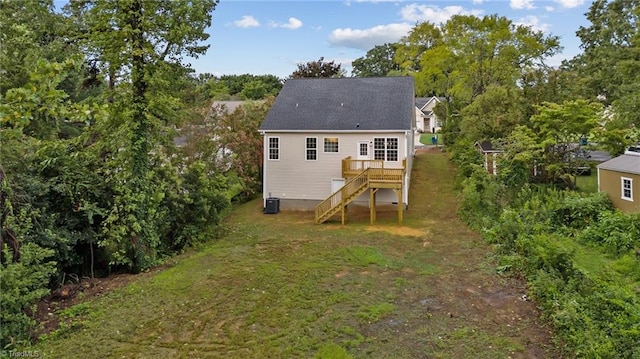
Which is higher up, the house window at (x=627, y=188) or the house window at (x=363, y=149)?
the house window at (x=363, y=149)

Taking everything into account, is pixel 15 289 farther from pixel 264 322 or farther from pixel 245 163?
pixel 245 163

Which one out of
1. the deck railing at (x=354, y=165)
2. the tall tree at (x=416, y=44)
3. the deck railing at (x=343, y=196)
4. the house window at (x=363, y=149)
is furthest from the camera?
the tall tree at (x=416, y=44)

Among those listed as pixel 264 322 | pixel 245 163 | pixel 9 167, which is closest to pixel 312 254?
pixel 264 322

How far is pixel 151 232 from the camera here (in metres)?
11.4

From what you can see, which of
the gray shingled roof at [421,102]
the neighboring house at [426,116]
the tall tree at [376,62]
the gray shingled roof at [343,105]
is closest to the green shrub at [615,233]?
the gray shingled roof at [343,105]

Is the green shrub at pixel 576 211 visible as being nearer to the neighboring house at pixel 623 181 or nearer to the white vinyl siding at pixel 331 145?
the neighboring house at pixel 623 181

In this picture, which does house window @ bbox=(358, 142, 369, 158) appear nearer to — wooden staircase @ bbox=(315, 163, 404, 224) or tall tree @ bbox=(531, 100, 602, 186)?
wooden staircase @ bbox=(315, 163, 404, 224)

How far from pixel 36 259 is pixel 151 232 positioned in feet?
12.5

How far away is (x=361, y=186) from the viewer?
55.7 feet

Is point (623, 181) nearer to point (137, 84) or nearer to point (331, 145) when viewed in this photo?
point (331, 145)

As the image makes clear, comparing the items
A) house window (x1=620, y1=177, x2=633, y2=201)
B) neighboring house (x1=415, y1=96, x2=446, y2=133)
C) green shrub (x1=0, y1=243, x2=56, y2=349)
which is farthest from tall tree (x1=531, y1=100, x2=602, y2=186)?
neighboring house (x1=415, y1=96, x2=446, y2=133)

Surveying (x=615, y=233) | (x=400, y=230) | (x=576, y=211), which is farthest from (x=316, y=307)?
(x=576, y=211)

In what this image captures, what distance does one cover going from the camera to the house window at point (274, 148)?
19672 mm

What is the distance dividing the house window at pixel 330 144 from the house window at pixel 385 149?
184 cm
